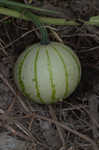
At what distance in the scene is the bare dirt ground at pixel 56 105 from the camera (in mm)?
1679

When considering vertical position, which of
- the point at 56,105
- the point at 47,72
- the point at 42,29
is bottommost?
the point at 56,105

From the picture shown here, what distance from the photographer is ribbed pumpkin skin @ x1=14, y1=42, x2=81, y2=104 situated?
171cm

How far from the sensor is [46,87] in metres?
1.72

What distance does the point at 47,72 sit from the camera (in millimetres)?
1699

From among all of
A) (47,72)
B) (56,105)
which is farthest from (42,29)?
(56,105)

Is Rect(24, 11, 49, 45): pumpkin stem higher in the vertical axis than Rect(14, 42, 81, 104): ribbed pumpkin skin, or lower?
higher

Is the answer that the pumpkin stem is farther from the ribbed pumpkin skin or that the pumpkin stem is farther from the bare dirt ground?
the bare dirt ground

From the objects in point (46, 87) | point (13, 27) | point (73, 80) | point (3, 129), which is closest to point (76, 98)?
point (73, 80)

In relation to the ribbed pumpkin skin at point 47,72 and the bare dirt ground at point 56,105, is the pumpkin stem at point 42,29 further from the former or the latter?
the bare dirt ground at point 56,105

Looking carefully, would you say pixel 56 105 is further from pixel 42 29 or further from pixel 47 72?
pixel 42 29

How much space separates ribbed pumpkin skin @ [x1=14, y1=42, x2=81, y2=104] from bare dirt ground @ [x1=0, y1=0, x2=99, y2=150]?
0.14 meters

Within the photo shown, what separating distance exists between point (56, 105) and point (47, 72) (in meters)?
0.43

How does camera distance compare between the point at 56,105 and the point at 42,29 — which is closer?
the point at 42,29

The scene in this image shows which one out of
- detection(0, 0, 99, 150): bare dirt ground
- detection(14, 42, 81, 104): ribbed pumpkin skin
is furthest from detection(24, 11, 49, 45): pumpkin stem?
detection(0, 0, 99, 150): bare dirt ground
